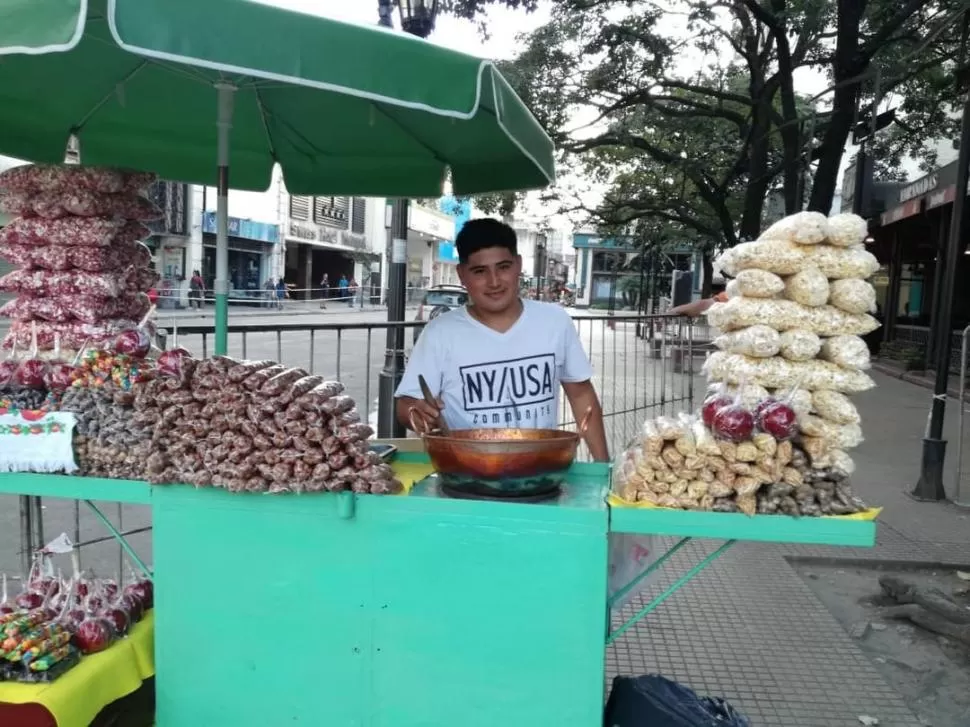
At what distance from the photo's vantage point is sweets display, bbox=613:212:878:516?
2.28 m

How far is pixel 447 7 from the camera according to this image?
9586 millimetres

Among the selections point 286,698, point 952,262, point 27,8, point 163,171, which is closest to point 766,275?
point 286,698

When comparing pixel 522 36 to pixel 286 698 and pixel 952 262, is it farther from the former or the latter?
pixel 286 698

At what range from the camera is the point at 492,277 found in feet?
10.3

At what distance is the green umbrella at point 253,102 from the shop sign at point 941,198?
12.7 metres

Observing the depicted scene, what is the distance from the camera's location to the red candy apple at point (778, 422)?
2.30 m

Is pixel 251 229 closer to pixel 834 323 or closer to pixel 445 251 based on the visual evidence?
pixel 445 251

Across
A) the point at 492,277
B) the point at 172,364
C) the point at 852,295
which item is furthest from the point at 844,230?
the point at 172,364

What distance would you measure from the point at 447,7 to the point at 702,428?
28.4ft

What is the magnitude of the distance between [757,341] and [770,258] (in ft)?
0.94

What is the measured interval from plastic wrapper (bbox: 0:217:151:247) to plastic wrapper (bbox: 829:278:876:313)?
2.69 m

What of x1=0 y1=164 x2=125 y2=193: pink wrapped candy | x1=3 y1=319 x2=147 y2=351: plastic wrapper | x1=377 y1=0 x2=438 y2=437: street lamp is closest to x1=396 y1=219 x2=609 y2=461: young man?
x1=3 y1=319 x2=147 y2=351: plastic wrapper

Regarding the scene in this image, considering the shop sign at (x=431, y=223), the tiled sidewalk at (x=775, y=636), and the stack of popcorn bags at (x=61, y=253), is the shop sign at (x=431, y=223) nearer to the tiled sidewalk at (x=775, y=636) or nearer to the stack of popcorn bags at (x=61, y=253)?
the tiled sidewalk at (x=775, y=636)

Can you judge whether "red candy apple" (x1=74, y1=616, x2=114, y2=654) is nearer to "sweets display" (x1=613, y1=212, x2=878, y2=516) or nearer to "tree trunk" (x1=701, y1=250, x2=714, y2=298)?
"sweets display" (x1=613, y1=212, x2=878, y2=516)
